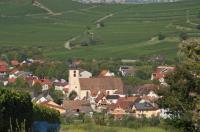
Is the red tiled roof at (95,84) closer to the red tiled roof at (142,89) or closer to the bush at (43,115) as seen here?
the red tiled roof at (142,89)

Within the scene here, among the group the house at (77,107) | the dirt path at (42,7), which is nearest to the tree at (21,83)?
the house at (77,107)

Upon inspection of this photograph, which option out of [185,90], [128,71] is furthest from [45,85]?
[185,90]

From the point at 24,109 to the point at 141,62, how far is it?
152ft

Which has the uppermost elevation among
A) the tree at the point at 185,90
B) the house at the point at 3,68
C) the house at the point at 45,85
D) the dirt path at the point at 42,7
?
the tree at the point at 185,90

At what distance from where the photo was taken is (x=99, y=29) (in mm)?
77312

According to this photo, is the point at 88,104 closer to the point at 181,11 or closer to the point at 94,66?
the point at 94,66

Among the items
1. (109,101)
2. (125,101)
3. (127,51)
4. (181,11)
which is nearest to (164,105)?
(125,101)

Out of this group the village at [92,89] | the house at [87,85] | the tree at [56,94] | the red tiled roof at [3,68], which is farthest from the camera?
the red tiled roof at [3,68]

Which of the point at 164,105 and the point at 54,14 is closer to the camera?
the point at 164,105

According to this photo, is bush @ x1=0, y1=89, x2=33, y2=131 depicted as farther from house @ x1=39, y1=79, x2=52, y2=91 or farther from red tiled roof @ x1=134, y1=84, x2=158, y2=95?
house @ x1=39, y1=79, x2=52, y2=91

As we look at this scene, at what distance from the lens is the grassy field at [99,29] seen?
208 feet

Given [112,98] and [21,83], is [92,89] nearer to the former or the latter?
[112,98]

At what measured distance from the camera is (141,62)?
5769cm

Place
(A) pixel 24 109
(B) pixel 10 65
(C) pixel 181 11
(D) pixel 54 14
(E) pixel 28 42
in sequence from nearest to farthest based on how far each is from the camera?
(A) pixel 24 109, (B) pixel 10 65, (E) pixel 28 42, (C) pixel 181 11, (D) pixel 54 14
